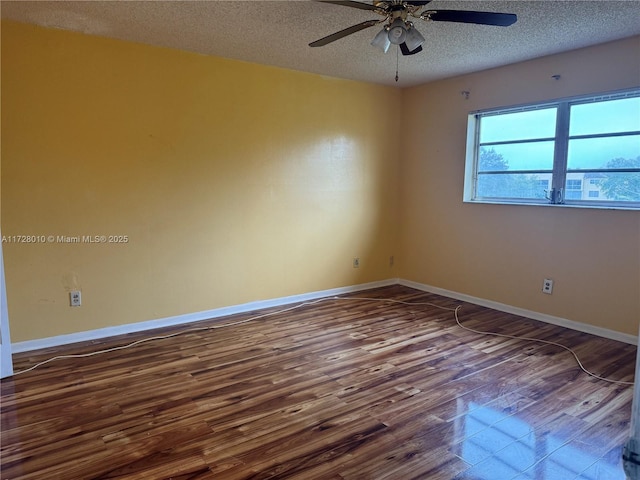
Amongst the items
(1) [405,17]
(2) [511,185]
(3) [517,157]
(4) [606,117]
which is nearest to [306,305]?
(2) [511,185]

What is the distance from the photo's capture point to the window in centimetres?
332

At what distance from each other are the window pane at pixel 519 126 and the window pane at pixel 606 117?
200mm

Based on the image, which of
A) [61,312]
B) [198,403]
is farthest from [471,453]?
[61,312]

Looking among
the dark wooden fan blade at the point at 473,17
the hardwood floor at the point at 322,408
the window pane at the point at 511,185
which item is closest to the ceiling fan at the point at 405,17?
the dark wooden fan blade at the point at 473,17

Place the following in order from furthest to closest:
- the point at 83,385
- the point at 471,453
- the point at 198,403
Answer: the point at 83,385, the point at 198,403, the point at 471,453

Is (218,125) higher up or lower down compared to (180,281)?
higher up

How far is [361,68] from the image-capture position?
13.4 ft

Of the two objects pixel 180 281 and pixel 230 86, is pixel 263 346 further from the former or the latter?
pixel 230 86

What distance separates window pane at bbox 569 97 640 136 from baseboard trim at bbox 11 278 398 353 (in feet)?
8.88

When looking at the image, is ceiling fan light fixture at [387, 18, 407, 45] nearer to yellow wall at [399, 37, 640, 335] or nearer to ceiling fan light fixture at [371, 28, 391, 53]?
ceiling fan light fixture at [371, 28, 391, 53]

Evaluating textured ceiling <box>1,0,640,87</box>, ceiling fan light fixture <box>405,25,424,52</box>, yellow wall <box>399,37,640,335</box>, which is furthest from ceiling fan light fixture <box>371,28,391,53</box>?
yellow wall <box>399,37,640,335</box>

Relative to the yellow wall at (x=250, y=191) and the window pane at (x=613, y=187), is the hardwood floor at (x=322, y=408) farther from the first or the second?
the window pane at (x=613, y=187)

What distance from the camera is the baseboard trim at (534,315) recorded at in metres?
A: 3.39

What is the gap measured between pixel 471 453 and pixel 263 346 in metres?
1.73
